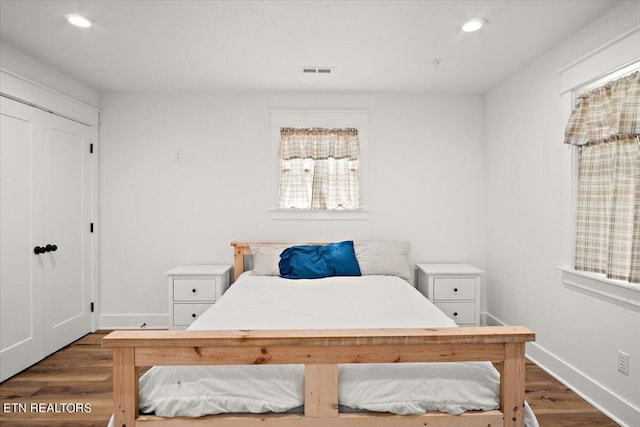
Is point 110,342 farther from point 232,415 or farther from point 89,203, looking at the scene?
point 89,203

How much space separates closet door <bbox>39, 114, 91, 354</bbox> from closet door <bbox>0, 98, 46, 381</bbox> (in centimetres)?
10

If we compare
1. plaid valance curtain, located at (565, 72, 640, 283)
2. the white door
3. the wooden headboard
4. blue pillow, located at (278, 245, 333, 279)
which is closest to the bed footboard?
plaid valance curtain, located at (565, 72, 640, 283)

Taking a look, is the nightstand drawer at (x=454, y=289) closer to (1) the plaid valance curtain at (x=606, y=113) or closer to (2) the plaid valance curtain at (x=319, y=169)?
(2) the plaid valance curtain at (x=319, y=169)

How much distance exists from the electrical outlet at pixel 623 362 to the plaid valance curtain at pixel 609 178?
1.47 ft

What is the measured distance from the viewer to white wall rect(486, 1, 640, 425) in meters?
2.18

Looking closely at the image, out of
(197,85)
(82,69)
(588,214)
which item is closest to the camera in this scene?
(588,214)

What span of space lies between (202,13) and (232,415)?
2.25 m

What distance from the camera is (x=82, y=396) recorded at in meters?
2.41

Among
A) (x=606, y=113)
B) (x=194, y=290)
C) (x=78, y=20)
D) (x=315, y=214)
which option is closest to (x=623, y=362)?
(x=606, y=113)

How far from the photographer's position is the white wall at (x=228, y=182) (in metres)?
3.77

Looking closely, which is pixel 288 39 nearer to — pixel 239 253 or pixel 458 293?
pixel 239 253

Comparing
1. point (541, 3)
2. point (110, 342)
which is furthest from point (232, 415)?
point (541, 3)

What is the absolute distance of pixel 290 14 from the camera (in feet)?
7.31

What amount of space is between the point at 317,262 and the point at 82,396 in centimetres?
199
